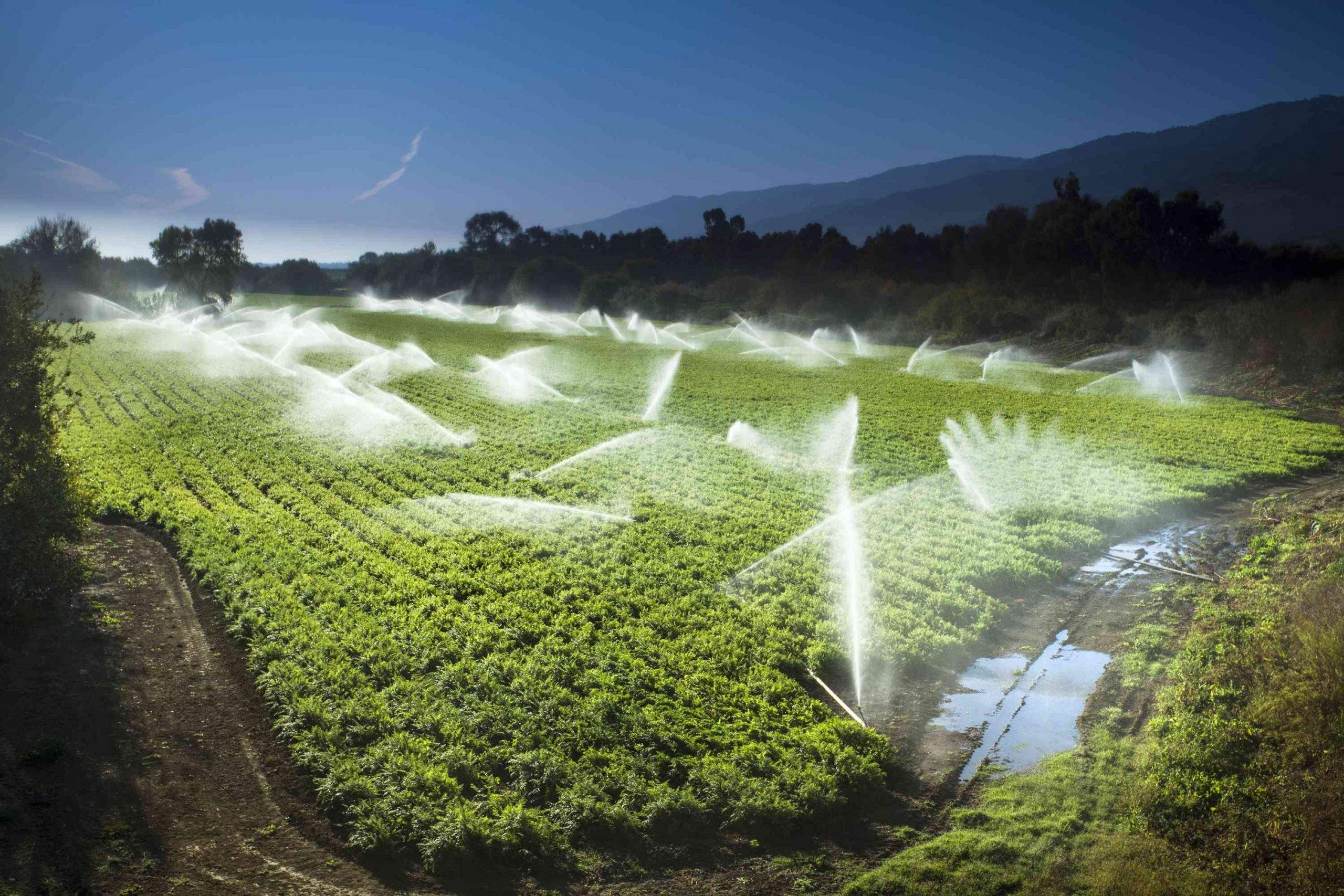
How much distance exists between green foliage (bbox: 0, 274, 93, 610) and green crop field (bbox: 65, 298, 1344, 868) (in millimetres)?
1766

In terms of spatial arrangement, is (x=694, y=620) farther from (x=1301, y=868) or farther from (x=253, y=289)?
(x=253, y=289)

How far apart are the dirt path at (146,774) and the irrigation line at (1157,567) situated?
11.5 m

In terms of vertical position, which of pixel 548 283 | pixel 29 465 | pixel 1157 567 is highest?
pixel 548 283

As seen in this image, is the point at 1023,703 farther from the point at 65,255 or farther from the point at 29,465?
the point at 65,255

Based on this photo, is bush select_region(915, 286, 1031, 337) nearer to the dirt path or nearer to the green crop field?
the green crop field

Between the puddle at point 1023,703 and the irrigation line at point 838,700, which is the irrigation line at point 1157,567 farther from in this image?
the irrigation line at point 838,700

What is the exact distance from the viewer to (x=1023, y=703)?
9016 millimetres

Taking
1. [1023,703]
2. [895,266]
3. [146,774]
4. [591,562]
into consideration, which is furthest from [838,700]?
[895,266]

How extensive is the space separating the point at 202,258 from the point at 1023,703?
84282 mm

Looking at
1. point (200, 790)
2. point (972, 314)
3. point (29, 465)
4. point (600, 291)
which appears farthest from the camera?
point (600, 291)

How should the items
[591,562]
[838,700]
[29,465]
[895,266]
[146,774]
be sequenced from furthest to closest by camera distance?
[895,266] → [591,562] → [29,465] → [838,700] → [146,774]

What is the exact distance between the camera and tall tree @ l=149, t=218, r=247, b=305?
7625cm

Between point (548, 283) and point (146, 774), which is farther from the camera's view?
point (548, 283)

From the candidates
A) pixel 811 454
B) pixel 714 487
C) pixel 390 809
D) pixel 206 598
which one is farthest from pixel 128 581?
pixel 811 454
